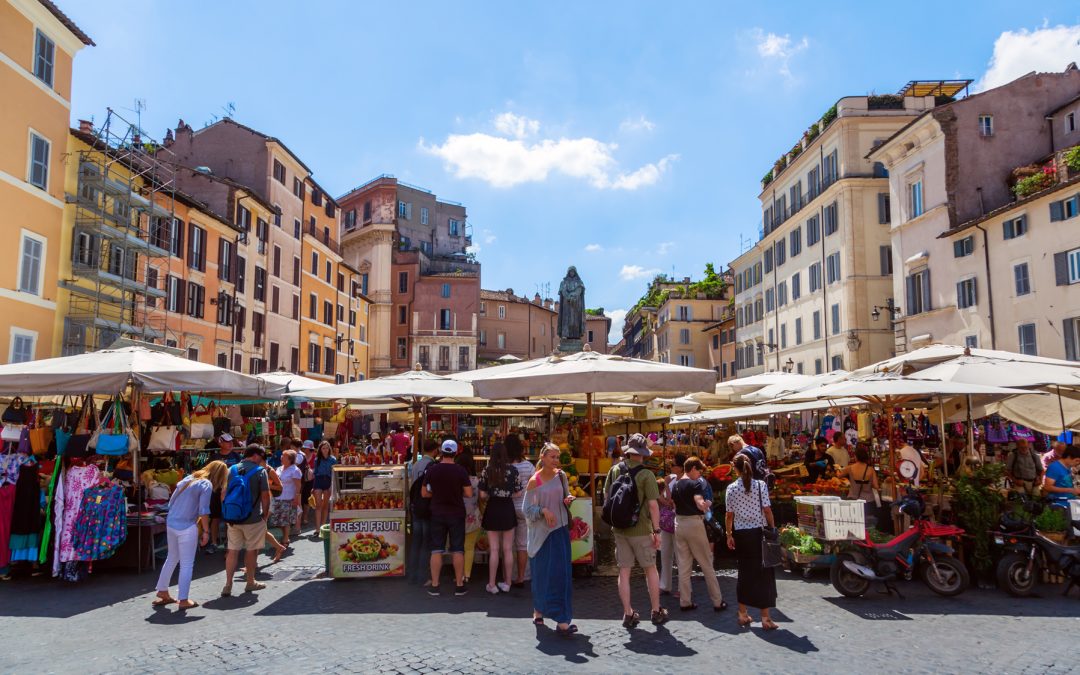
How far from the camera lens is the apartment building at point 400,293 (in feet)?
194

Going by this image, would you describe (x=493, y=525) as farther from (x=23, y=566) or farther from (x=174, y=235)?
(x=174, y=235)

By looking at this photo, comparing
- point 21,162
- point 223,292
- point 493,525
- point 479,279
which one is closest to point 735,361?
point 479,279

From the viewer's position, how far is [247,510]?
8430mm

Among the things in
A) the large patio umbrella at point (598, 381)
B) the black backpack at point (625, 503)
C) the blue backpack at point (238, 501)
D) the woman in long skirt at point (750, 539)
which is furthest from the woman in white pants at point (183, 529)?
the woman in long skirt at point (750, 539)

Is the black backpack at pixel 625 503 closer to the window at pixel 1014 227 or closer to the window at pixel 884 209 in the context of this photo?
the window at pixel 1014 227

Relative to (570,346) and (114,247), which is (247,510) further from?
(114,247)

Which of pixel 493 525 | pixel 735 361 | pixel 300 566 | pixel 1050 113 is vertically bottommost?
pixel 300 566

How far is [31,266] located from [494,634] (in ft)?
63.7

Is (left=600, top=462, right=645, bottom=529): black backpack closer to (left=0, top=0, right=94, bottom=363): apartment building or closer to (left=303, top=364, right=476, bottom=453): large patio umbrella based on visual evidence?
(left=303, top=364, right=476, bottom=453): large patio umbrella

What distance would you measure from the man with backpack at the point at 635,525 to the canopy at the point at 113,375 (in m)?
6.18

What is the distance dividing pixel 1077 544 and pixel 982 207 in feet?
74.6

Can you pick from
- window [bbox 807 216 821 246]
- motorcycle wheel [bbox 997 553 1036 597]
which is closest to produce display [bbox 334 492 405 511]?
motorcycle wheel [bbox 997 553 1036 597]

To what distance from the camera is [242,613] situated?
25.1ft

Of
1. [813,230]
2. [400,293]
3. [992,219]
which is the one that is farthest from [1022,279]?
[400,293]
